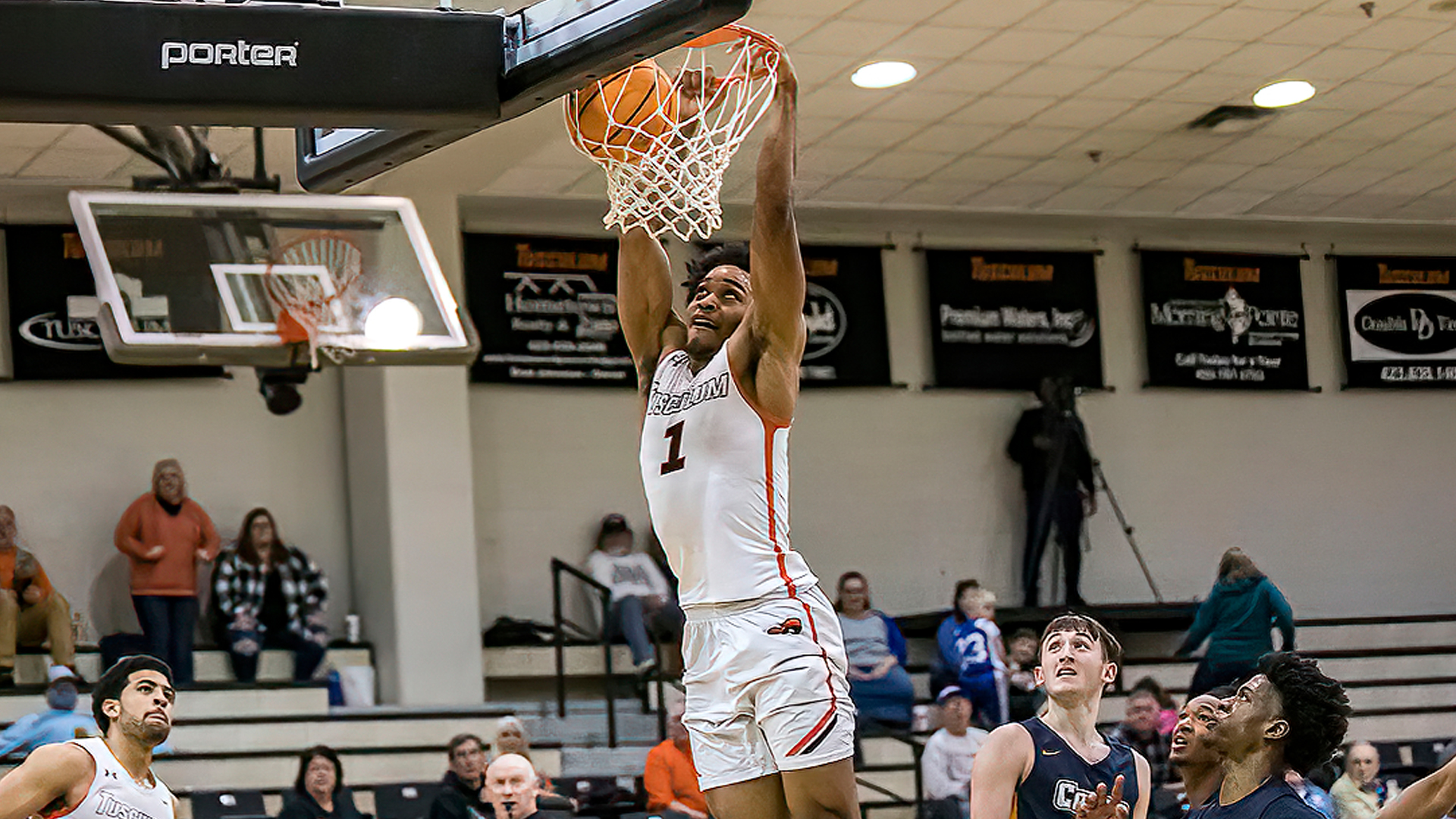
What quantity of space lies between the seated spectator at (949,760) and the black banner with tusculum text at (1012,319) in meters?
4.49

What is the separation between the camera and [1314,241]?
52.8 ft

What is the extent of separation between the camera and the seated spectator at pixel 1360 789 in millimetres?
10094

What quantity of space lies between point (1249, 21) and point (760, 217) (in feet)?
24.0

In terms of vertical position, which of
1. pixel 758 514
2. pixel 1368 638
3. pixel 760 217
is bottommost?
pixel 1368 638

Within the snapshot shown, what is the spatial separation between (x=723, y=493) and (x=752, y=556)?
0.17 metres

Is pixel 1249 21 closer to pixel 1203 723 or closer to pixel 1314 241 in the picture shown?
pixel 1314 241

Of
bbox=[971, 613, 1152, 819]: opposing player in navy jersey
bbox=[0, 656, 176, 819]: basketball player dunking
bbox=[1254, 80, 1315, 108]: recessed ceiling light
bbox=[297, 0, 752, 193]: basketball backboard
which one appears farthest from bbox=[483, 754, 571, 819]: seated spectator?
bbox=[1254, 80, 1315, 108]: recessed ceiling light

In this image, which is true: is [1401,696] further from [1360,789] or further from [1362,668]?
[1360,789]

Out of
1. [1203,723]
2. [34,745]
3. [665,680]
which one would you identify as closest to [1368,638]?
[665,680]

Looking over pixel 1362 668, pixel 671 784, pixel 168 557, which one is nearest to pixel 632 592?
pixel 671 784

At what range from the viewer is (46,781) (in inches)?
216

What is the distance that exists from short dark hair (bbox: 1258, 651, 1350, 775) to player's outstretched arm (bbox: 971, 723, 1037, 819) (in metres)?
0.77

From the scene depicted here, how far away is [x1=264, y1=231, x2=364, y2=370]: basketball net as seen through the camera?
325 inches

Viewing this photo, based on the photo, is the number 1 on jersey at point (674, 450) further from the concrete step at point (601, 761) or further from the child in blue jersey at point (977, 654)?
the child in blue jersey at point (977, 654)
